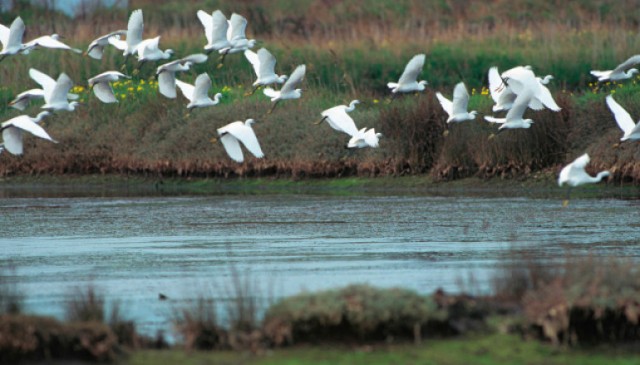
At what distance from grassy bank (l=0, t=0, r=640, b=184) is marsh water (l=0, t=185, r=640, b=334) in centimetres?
219

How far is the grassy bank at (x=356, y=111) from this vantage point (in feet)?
88.6

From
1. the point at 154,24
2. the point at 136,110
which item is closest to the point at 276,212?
the point at 136,110

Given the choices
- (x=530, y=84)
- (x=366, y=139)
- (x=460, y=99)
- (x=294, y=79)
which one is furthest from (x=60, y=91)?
(x=530, y=84)

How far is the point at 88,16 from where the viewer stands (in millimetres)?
45656

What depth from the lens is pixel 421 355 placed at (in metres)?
9.04

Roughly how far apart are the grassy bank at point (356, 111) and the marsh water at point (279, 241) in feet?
7.17

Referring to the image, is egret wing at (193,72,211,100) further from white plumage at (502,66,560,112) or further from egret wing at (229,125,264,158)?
white plumage at (502,66,560,112)

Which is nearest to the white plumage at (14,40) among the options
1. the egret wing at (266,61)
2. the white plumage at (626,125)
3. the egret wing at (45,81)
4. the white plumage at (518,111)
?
the egret wing at (45,81)

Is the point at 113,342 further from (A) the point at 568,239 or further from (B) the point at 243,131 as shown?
(B) the point at 243,131

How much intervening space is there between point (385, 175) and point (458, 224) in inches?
326

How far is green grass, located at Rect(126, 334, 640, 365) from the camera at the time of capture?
349 inches

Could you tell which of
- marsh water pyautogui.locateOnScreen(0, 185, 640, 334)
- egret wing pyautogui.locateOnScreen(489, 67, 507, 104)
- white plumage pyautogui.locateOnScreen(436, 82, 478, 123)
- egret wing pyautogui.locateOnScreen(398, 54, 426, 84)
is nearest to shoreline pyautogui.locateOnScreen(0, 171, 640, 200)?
marsh water pyautogui.locateOnScreen(0, 185, 640, 334)

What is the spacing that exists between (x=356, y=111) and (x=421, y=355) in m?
21.2

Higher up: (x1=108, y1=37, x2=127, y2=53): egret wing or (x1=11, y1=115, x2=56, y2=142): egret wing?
(x1=108, y1=37, x2=127, y2=53): egret wing
